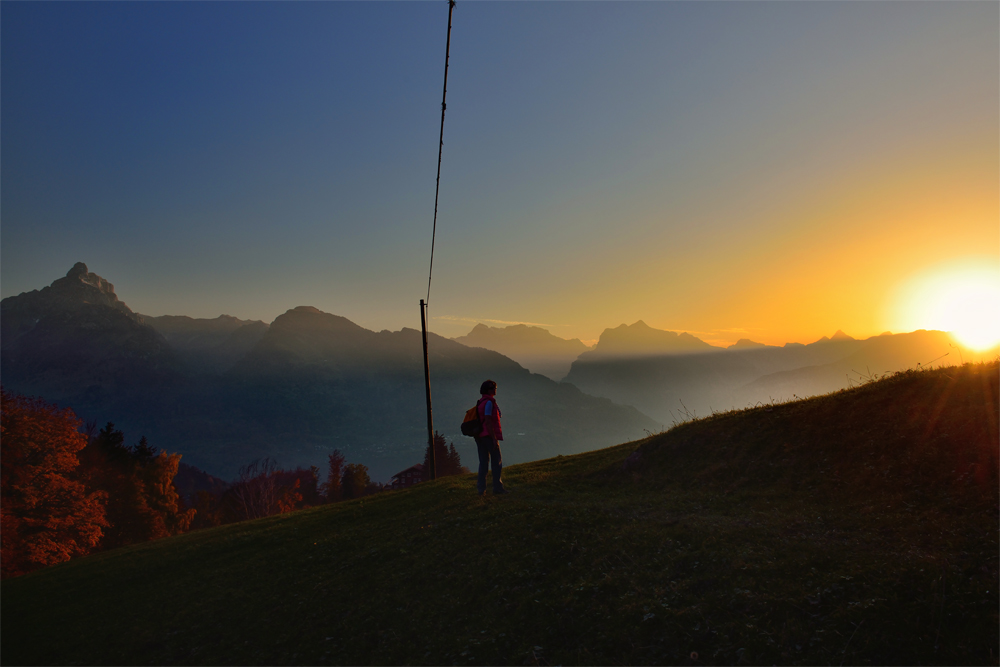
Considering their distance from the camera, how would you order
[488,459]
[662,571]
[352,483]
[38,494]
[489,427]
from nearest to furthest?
[662,571] → [489,427] → [488,459] → [38,494] → [352,483]

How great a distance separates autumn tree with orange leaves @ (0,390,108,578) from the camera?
3541 cm

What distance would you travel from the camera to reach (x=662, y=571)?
27.9 ft

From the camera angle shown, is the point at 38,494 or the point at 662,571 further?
the point at 38,494

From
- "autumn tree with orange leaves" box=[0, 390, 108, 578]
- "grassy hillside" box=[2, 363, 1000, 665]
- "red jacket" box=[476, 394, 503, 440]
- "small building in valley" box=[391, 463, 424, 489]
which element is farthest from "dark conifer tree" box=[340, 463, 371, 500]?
"red jacket" box=[476, 394, 503, 440]

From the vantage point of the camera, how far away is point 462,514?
14672 millimetres

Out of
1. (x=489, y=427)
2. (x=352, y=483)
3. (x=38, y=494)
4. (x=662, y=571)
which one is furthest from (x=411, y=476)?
(x=662, y=571)

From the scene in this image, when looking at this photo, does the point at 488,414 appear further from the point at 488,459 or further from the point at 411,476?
the point at 411,476

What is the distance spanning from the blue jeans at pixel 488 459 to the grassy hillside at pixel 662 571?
59cm

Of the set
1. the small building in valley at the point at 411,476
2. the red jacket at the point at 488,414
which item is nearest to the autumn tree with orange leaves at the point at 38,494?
the red jacket at the point at 488,414

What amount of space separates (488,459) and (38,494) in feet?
142

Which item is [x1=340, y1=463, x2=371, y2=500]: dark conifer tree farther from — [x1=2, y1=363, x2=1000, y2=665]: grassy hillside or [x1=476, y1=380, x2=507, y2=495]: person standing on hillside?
[x1=476, y1=380, x2=507, y2=495]: person standing on hillside

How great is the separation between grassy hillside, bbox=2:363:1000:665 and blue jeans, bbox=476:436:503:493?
0.59 m

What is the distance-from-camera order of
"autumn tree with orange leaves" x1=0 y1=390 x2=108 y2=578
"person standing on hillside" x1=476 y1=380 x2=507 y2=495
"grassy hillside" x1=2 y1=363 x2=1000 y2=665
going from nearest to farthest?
"grassy hillside" x1=2 y1=363 x2=1000 y2=665, "person standing on hillside" x1=476 y1=380 x2=507 y2=495, "autumn tree with orange leaves" x1=0 y1=390 x2=108 y2=578

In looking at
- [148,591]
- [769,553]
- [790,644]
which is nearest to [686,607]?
[790,644]
